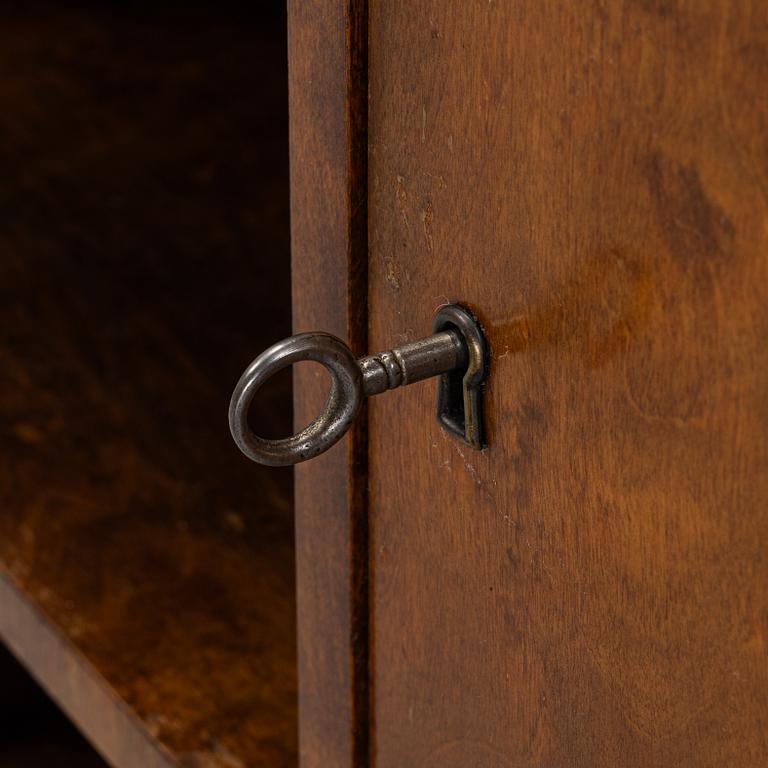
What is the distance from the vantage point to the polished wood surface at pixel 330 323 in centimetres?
38

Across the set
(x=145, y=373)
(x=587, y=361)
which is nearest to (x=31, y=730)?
(x=145, y=373)

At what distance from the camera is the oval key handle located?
339 millimetres

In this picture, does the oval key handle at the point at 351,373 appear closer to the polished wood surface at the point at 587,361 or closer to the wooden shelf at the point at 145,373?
the polished wood surface at the point at 587,361

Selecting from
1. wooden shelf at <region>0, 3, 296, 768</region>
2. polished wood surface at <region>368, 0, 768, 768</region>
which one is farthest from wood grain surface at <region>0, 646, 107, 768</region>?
polished wood surface at <region>368, 0, 768, 768</region>

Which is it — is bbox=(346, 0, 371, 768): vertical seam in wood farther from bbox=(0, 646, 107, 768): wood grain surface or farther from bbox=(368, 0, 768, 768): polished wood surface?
bbox=(0, 646, 107, 768): wood grain surface

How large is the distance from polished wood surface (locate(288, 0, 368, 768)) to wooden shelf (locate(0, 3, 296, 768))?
0.18 m

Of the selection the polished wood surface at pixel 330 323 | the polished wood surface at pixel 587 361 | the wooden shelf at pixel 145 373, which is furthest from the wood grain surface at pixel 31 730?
the polished wood surface at pixel 587 361

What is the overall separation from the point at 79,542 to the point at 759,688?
1.87ft

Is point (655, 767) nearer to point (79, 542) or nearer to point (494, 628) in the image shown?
point (494, 628)

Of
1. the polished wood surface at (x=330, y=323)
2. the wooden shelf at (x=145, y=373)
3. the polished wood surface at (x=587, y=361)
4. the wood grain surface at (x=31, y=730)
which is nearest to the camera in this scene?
the polished wood surface at (x=587, y=361)

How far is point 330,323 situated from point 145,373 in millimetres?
558

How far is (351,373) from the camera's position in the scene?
0.34 metres

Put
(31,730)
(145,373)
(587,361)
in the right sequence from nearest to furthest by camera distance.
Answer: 1. (587,361)
2. (145,373)
3. (31,730)

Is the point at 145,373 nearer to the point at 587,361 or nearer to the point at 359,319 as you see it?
the point at 359,319
